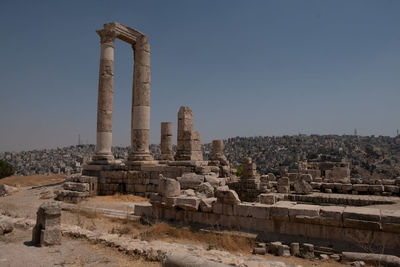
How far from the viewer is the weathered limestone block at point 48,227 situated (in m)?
6.62

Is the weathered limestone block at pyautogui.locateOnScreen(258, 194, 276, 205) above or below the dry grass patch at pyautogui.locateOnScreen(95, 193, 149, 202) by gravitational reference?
above

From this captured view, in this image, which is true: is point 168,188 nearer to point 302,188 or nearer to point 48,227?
point 48,227

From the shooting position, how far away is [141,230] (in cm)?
866

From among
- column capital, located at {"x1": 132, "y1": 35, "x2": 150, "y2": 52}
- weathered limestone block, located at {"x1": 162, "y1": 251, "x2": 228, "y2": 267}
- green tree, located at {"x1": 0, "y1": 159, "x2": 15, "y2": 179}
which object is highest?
column capital, located at {"x1": 132, "y1": 35, "x2": 150, "y2": 52}

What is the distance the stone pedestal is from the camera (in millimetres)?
16250

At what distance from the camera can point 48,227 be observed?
6719mm

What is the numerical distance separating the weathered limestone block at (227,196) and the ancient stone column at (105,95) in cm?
944

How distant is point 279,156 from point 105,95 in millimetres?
47760

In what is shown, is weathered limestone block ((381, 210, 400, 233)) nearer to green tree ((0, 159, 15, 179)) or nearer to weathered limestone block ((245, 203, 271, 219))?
weathered limestone block ((245, 203, 271, 219))

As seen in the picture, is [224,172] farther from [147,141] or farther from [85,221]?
[85,221]

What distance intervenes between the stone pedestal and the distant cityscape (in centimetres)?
1272

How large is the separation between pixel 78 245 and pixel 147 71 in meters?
11.6

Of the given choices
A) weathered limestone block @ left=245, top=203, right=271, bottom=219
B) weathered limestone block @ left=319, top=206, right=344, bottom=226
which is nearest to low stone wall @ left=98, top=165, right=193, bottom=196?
weathered limestone block @ left=245, top=203, right=271, bottom=219

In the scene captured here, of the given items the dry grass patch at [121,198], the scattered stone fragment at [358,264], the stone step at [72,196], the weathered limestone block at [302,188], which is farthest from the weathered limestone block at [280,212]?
the stone step at [72,196]
